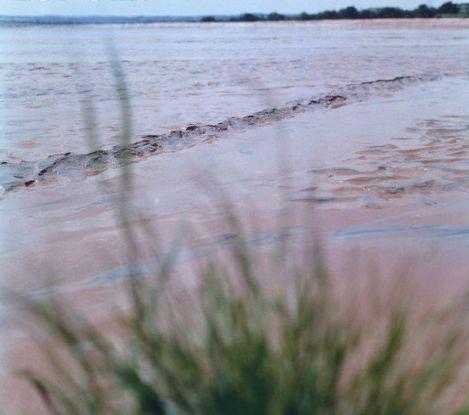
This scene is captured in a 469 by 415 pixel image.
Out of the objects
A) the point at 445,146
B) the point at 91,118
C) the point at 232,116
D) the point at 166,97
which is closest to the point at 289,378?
the point at 91,118

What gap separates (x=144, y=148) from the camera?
4.69 m

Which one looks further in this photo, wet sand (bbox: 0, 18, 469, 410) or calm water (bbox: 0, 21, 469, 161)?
calm water (bbox: 0, 21, 469, 161)

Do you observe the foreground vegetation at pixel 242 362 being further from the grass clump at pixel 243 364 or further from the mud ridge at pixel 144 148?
the mud ridge at pixel 144 148

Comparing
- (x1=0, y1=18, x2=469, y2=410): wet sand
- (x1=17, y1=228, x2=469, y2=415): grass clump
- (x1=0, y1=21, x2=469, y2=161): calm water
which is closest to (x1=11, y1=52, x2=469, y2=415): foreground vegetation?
(x1=17, y1=228, x2=469, y2=415): grass clump

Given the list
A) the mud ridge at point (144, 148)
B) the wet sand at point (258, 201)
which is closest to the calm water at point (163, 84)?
the mud ridge at point (144, 148)

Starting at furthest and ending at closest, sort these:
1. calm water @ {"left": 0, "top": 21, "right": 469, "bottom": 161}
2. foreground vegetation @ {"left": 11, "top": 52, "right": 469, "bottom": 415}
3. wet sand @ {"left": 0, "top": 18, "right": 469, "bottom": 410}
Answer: calm water @ {"left": 0, "top": 21, "right": 469, "bottom": 161} < wet sand @ {"left": 0, "top": 18, "right": 469, "bottom": 410} < foreground vegetation @ {"left": 11, "top": 52, "right": 469, "bottom": 415}

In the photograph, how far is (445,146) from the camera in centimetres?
465

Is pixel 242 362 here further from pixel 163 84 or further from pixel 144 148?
pixel 163 84

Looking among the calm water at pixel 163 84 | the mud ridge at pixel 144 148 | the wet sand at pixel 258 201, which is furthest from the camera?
the calm water at pixel 163 84

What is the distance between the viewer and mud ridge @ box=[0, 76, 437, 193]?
3.90 meters

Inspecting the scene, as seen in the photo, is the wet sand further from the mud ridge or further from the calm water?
the calm water

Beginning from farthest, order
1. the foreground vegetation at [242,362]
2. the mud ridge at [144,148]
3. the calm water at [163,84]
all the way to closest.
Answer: the calm water at [163,84] < the mud ridge at [144,148] < the foreground vegetation at [242,362]

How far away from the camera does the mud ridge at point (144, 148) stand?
3896 mm

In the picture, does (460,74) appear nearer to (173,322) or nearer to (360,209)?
(360,209)
